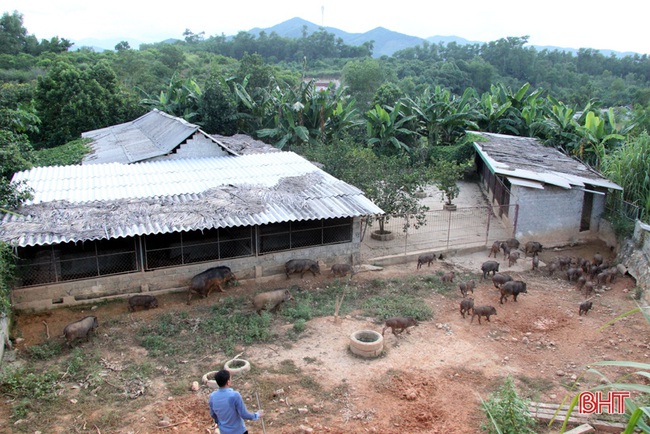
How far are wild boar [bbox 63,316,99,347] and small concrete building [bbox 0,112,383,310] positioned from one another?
198cm

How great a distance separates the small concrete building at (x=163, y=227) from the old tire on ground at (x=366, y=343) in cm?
399

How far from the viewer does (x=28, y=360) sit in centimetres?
1002

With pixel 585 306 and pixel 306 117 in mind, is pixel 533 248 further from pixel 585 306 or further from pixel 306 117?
pixel 306 117

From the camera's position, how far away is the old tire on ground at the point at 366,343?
1019 cm

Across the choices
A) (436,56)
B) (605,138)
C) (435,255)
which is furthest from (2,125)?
(436,56)

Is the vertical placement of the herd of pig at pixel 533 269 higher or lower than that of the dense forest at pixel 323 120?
lower

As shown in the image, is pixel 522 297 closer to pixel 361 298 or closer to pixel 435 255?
pixel 435 255

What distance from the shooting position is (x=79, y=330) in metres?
10.6

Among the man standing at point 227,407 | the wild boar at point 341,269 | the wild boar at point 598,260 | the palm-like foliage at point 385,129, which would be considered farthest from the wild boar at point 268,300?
the palm-like foliage at point 385,129

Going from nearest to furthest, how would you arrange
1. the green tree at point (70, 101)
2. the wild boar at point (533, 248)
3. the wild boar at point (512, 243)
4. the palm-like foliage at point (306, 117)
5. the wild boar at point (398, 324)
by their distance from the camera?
the wild boar at point (398, 324) < the wild boar at point (533, 248) < the wild boar at point (512, 243) < the palm-like foliage at point (306, 117) < the green tree at point (70, 101)

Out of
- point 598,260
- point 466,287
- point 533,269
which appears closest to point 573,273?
point 533,269

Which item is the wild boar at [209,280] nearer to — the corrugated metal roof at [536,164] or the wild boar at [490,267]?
the wild boar at [490,267]

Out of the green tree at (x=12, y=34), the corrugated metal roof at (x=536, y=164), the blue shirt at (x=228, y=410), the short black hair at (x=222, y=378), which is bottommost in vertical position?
the blue shirt at (x=228, y=410)

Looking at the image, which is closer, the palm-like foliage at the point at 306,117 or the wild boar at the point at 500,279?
the wild boar at the point at 500,279
